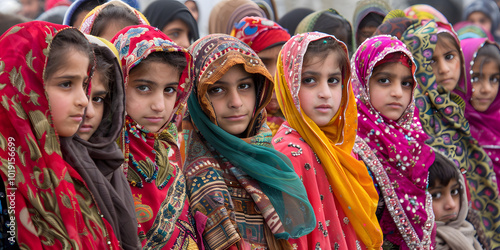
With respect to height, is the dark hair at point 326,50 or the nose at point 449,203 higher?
the dark hair at point 326,50

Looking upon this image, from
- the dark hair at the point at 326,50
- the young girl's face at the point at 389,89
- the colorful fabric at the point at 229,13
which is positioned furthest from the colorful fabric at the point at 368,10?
the dark hair at the point at 326,50

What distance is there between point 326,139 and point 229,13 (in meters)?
2.79

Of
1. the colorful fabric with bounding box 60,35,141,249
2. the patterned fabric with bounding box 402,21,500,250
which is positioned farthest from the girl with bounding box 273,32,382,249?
the patterned fabric with bounding box 402,21,500,250

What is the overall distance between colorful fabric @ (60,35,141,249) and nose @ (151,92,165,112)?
232 millimetres

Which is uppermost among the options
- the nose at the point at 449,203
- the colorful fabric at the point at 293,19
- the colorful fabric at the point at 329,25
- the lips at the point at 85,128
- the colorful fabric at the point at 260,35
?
the colorful fabric at the point at 293,19

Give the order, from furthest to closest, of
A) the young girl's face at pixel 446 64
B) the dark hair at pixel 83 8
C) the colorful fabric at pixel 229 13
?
1. the colorful fabric at pixel 229 13
2. the young girl's face at pixel 446 64
3. the dark hair at pixel 83 8

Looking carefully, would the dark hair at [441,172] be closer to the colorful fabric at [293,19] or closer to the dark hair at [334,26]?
the dark hair at [334,26]

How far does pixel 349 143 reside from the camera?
3.69 metres

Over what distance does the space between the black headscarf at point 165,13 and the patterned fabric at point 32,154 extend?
8.99 ft

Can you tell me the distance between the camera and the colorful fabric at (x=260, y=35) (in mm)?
4875

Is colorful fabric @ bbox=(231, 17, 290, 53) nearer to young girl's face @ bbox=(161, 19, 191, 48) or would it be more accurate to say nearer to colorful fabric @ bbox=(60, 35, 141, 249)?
young girl's face @ bbox=(161, 19, 191, 48)

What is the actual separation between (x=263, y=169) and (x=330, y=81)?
0.84 meters

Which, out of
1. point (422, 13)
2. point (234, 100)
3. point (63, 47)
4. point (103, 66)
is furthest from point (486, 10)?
point (63, 47)

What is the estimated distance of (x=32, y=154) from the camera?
210 cm
